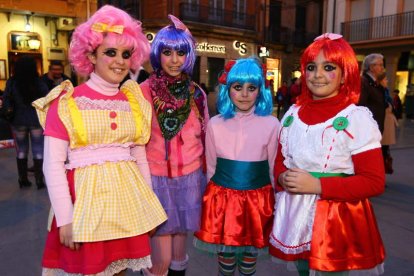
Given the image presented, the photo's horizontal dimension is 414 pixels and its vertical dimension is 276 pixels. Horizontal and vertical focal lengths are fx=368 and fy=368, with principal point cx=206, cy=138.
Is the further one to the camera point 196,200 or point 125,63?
point 196,200

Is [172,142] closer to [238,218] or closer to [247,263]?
[238,218]

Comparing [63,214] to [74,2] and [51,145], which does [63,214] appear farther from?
[74,2]

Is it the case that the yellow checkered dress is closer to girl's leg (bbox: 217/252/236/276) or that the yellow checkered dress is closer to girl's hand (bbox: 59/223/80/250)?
girl's hand (bbox: 59/223/80/250)

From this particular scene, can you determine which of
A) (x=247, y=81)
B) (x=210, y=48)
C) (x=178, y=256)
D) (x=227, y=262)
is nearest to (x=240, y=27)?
(x=210, y=48)

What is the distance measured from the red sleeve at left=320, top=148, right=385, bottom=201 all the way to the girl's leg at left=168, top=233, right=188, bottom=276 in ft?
3.55

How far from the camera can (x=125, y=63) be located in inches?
74.8

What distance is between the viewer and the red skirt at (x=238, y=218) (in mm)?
2230

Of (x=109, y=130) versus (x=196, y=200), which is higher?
(x=109, y=130)

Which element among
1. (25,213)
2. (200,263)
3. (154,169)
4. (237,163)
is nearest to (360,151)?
(237,163)

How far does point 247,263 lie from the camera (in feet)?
7.62

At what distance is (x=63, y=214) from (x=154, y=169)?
69cm

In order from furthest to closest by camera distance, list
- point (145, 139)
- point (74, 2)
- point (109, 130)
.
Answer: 1. point (74, 2)
2. point (145, 139)
3. point (109, 130)

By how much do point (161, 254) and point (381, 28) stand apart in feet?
68.7

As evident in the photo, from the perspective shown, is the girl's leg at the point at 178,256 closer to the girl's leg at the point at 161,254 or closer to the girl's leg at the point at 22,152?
the girl's leg at the point at 161,254
